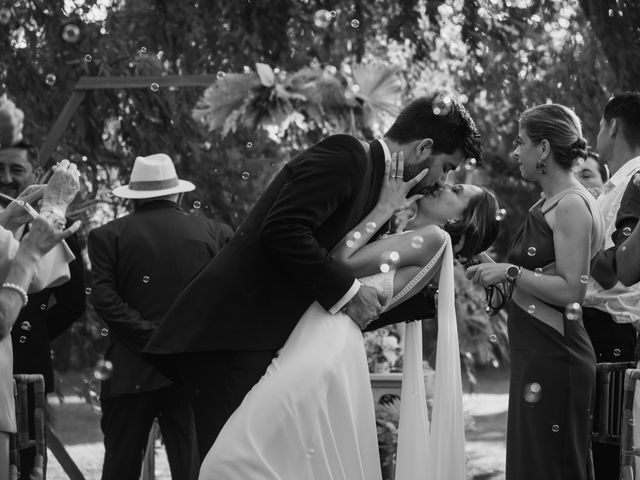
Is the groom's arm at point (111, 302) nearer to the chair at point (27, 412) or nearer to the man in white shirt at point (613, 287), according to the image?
the chair at point (27, 412)

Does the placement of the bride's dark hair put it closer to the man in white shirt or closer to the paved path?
the man in white shirt

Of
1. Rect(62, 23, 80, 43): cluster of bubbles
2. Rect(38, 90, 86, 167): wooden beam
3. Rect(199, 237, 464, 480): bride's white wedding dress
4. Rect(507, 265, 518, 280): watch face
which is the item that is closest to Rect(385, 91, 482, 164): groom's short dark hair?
Rect(199, 237, 464, 480): bride's white wedding dress

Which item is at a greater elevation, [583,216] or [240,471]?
[583,216]

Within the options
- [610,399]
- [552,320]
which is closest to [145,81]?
[552,320]

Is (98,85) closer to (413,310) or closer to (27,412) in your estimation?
(27,412)

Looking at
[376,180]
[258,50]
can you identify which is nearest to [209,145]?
[258,50]

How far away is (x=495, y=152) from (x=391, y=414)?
7.22 m

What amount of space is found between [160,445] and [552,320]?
21.0 feet

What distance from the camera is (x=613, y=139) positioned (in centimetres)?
529

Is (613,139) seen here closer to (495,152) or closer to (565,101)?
(565,101)

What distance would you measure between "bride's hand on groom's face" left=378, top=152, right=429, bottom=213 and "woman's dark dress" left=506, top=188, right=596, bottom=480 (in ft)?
2.95

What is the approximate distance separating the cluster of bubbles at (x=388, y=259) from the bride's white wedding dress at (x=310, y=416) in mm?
20

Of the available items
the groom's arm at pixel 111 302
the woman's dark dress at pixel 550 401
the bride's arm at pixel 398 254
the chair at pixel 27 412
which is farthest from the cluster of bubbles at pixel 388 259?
the groom's arm at pixel 111 302

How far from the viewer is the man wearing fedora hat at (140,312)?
5738 millimetres
